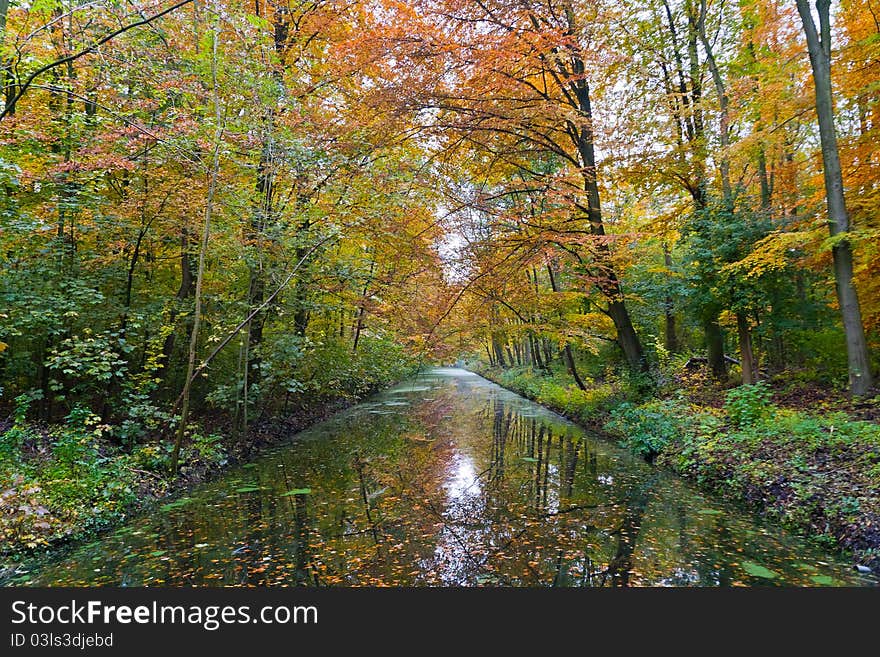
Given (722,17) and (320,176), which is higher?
(722,17)

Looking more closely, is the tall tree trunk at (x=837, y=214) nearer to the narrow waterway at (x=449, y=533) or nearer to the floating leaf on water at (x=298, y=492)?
the narrow waterway at (x=449, y=533)

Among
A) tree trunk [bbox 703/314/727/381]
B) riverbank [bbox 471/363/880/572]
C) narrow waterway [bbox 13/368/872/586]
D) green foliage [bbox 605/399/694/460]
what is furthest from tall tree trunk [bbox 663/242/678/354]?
narrow waterway [bbox 13/368/872/586]

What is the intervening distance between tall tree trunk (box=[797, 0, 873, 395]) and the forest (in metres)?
0.05

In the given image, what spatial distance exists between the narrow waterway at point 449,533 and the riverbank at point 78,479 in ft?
1.06

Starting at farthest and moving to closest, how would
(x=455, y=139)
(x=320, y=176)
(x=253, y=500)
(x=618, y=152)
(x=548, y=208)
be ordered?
(x=548, y=208) → (x=618, y=152) → (x=455, y=139) → (x=320, y=176) → (x=253, y=500)

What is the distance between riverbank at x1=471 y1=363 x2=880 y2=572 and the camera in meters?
4.28

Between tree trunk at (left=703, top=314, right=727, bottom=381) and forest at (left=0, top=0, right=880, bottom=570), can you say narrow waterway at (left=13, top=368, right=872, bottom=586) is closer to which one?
forest at (left=0, top=0, right=880, bottom=570)

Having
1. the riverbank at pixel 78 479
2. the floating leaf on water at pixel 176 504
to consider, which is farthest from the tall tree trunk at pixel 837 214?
the riverbank at pixel 78 479

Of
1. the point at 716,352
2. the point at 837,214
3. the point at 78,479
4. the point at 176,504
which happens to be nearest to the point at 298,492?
the point at 176,504

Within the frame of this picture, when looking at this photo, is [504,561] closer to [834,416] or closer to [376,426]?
[834,416]

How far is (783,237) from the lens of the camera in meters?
7.32

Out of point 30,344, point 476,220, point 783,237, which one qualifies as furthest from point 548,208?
point 30,344

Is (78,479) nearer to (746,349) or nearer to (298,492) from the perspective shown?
(298,492)

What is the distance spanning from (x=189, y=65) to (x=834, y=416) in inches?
448
